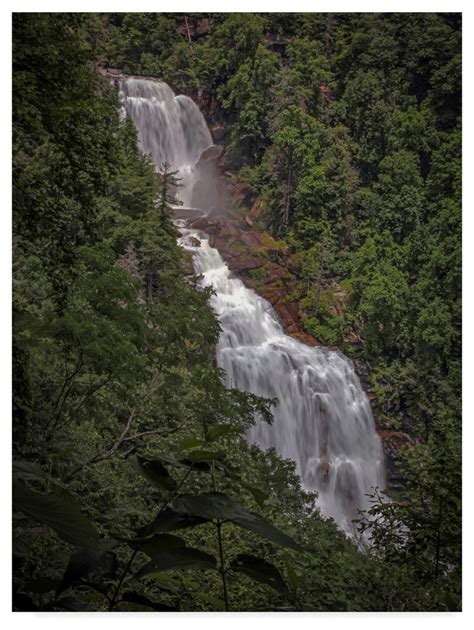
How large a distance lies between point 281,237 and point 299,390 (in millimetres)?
1272

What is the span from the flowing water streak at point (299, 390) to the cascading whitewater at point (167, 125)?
1.94ft

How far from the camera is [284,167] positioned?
4.16 meters

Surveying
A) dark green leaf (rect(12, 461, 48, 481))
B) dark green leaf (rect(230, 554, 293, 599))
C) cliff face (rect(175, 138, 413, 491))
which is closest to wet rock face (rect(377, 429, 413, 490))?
cliff face (rect(175, 138, 413, 491))

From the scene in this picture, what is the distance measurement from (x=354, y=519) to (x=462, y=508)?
662mm

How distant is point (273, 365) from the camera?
181 inches

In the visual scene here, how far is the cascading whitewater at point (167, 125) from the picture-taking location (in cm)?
383

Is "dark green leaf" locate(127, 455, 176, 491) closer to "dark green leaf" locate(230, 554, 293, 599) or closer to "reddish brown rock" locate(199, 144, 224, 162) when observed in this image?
"dark green leaf" locate(230, 554, 293, 599)

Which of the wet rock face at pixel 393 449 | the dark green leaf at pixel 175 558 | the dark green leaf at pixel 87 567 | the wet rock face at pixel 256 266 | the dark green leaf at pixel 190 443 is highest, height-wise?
the dark green leaf at pixel 190 443

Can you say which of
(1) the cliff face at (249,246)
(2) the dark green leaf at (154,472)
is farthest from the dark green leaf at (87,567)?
(1) the cliff face at (249,246)

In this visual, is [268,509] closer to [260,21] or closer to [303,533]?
Answer: [303,533]

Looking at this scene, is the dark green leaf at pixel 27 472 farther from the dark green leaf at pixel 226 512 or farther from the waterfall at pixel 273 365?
the waterfall at pixel 273 365

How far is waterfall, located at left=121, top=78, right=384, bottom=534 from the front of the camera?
3824 mm

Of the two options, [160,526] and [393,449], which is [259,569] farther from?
[393,449]

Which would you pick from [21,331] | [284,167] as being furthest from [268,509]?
[284,167]
